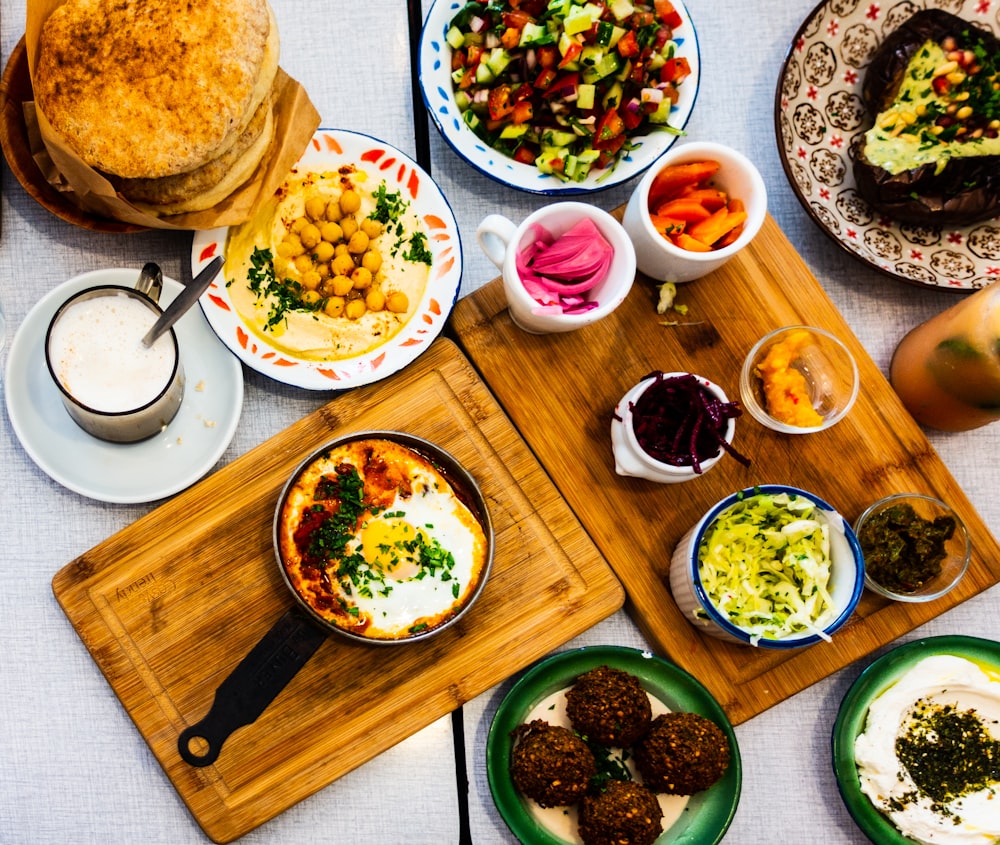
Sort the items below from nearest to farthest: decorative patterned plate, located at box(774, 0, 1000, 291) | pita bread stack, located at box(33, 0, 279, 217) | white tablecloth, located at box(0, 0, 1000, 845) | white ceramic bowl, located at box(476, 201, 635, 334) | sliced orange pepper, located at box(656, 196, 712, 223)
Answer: pita bread stack, located at box(33, 0, 279, 217) → white ceramic bowl, located at box(476, 201, 635, 334) → sliced orange pepper, located at box(656, 196, 712, 223) → white tablecloth, located at box(0, 0, 1000, 845) → decorative patterned plate, located at box(774, 0, 1000, 291)

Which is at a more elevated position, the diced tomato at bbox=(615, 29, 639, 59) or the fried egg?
the diced tomato at bbox=(615, 29, 639, 59)

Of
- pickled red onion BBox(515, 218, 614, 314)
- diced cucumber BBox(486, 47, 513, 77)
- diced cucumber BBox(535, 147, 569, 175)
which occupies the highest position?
diced cucumber BBox(486, 47, 513, 77)

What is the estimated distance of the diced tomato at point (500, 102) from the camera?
2.07 metres

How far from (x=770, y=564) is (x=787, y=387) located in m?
0.42

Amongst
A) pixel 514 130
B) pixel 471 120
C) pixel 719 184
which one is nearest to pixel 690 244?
pixel 719 184

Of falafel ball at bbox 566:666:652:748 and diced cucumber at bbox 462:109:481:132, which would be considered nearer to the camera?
falafel ball at bbox 566:666:652:748

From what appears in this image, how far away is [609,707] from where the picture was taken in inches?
78.4

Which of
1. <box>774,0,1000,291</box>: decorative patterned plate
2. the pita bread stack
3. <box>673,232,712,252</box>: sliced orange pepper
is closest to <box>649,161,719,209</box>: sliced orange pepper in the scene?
<box>673,232,712,252</box>: sliced orange pepper

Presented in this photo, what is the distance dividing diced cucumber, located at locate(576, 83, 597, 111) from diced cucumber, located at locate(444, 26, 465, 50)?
0.31 m

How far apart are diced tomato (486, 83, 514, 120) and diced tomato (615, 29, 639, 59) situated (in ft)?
0.92

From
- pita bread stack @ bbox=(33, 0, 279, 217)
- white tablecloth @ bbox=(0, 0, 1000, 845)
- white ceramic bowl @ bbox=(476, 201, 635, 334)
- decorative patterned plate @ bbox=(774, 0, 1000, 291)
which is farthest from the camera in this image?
decorative patterned plate @ bbox=(774, 0, 1000, 291)

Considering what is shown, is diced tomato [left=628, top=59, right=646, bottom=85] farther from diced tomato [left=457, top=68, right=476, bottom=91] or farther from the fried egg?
the fried egg

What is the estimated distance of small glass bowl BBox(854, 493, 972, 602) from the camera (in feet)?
6.86

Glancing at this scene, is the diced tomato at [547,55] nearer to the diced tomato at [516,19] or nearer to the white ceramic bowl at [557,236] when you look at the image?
the diced tomato at [516,19]
